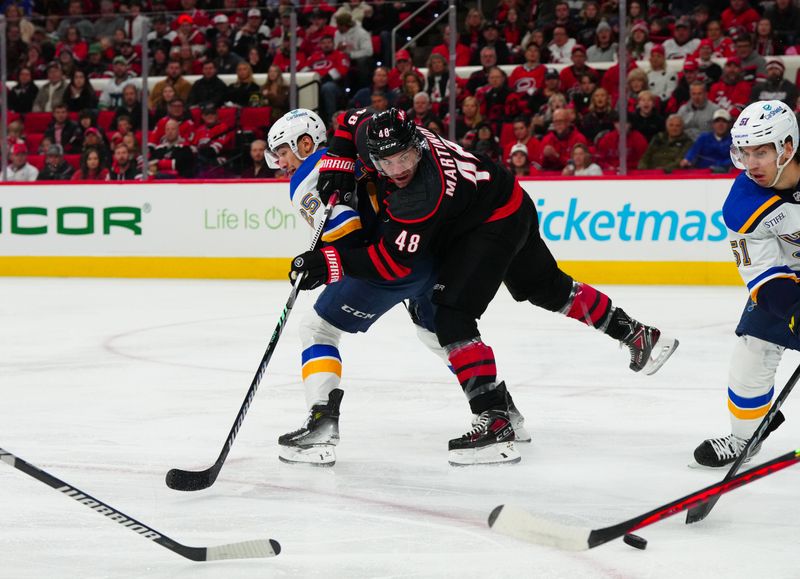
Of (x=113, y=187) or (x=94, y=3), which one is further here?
(x=94, y=3)

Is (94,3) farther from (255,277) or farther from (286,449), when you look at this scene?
(286,449)

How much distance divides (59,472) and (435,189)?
126 centimetres

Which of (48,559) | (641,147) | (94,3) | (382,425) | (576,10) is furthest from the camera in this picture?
(94,3)

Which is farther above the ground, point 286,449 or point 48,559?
point 48,559

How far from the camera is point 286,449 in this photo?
3264mm

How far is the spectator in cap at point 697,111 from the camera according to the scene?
26.8 feet

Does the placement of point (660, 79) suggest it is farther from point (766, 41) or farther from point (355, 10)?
point (355, 10)

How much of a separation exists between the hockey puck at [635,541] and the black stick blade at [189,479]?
109cm

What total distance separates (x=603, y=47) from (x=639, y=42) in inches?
10.5

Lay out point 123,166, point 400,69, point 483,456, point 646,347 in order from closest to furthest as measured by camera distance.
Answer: point 483,456
point 646,347
point 400,69
point 123,166

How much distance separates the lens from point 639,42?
27.7ft

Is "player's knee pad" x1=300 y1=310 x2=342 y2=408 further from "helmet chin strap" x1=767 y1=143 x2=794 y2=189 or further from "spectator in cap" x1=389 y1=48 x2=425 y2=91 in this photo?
"spectator in cap" x1=389 y1=48 x2=425 y2=91

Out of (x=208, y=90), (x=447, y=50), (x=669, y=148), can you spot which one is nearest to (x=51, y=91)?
(x=208, y=90)

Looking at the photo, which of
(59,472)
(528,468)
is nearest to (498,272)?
(528,468)
